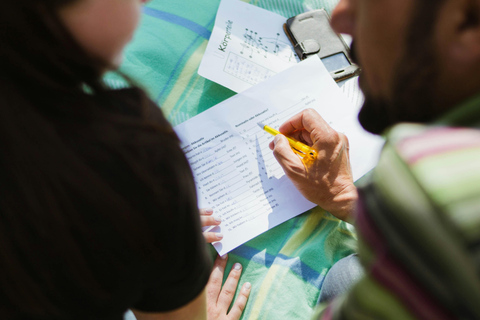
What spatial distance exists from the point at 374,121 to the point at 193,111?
0.39 meters

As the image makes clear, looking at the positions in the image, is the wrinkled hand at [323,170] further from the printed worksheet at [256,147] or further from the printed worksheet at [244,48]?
the printed worksheet at [244,48]

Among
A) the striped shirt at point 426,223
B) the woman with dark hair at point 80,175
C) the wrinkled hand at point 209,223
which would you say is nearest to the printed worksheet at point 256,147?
the wrinkled hand at point 209,223

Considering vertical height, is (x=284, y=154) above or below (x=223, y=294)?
above

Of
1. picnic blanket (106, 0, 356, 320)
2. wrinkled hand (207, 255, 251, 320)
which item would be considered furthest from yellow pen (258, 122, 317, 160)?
wrinkled hand (207, 255, 251, 320)

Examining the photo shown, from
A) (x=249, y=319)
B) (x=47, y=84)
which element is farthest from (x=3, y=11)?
(x=249, y=319)

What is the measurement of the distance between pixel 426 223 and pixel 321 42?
2.05 ft

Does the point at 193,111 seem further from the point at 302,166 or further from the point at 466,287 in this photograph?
the point at 466,287

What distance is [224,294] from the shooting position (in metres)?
0.65

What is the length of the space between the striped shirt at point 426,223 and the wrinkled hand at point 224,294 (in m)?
0.40

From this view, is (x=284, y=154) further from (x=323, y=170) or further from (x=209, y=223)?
(x=209, y=223)

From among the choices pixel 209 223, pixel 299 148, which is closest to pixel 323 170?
pixel 299 148

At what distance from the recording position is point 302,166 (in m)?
0.65

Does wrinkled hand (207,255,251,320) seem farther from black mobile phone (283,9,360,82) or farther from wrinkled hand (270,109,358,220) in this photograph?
black mobile phone (283,9,360,82)

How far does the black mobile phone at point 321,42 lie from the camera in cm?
75
